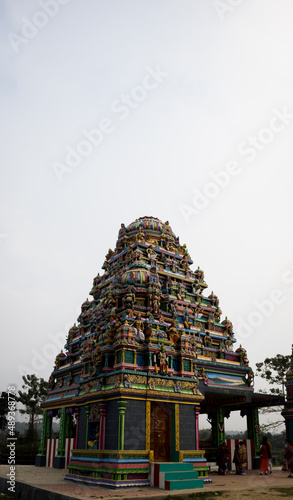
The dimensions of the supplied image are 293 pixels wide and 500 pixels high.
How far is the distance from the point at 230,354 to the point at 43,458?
1521cm

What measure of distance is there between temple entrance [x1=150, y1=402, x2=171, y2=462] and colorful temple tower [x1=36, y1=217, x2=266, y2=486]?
0.04 m

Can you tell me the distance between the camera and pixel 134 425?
16891 millimetres

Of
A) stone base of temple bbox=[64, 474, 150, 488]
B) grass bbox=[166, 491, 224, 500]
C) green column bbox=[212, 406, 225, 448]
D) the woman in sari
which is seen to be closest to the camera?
grass bbox=[166, 491, 224, 500]

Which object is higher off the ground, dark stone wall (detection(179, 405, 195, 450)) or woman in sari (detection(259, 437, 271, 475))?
dark stone wall (detection(179, 405, 195, 450))

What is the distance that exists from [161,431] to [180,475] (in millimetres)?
2522

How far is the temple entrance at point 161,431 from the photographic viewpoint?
58.9 ft

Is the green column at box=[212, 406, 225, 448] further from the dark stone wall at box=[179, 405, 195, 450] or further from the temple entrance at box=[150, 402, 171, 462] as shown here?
the temple entrance at box=[150, 402, 171, 462]

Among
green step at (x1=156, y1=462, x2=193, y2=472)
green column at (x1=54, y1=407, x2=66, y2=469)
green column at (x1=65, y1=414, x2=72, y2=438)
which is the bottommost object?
green column at (x1=54, y1=407, x2=66, y2=469)

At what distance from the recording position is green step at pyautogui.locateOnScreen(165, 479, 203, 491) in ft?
49.9

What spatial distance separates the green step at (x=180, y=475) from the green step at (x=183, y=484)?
1.01 feet

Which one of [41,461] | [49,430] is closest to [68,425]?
[49,430]

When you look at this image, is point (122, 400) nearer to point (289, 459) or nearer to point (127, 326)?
point (127, 326)

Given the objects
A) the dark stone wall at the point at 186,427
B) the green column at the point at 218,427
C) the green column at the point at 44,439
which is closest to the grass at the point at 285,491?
the dark stone wall at the point at 186,427

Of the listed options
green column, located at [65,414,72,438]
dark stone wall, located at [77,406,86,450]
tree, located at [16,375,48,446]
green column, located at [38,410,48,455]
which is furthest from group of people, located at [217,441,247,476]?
tree, located at [16,375,48,446]
